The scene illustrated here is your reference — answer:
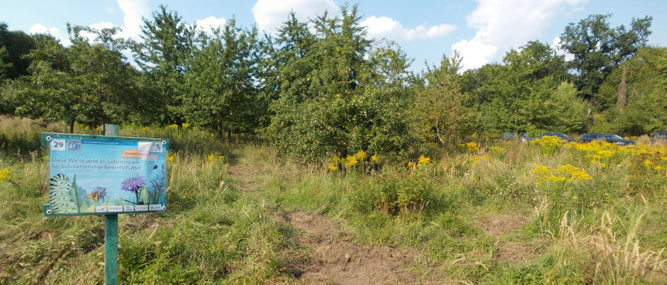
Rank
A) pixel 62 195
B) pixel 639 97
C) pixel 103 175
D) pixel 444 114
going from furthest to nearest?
pixel 639 97
pixel 444 114
pixel 103 175
pixel 62 195

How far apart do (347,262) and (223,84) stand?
9.57 meters

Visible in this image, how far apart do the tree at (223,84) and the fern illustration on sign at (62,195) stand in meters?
9.11

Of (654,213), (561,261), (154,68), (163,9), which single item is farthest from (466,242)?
(163,9)

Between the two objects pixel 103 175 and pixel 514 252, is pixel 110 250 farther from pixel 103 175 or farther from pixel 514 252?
pixel 514 252

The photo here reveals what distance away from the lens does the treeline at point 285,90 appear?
26.7 ft

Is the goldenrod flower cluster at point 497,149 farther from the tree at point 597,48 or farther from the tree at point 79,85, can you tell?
the tree at point 597,48

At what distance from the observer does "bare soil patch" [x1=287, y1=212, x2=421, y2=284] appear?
353cm

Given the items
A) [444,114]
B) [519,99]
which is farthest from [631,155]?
[519,99]

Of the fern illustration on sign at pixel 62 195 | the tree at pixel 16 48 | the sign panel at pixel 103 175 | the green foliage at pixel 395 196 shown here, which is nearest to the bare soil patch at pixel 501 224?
the green foliage at pixel 395 196

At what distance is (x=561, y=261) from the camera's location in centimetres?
331

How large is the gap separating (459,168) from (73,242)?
764 centimetres

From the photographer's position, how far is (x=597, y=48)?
48875 millimetres

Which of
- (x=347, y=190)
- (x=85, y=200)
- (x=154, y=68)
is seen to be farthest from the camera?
(x=154, y=68)

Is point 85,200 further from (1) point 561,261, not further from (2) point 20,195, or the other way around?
(1) point 561,261
